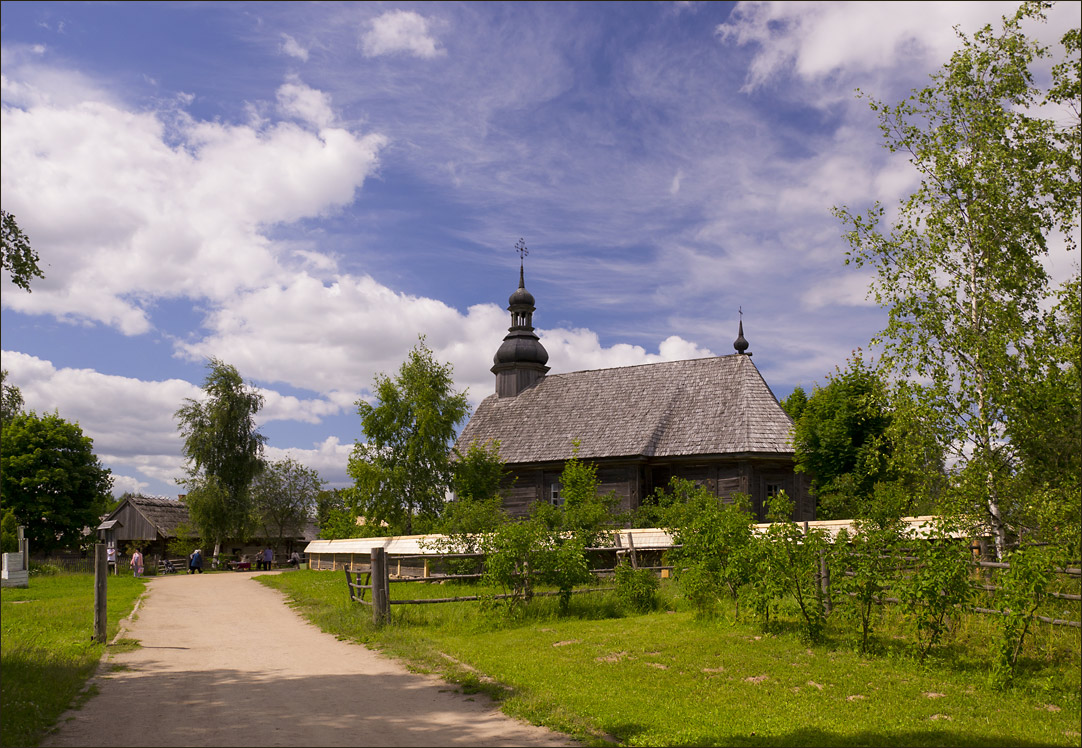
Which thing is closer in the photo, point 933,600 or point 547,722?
point 547,722

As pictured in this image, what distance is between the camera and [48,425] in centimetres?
4512

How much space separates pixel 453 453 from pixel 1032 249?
2188cm

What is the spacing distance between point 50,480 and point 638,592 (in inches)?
1554

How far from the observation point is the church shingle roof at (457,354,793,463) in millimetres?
30188

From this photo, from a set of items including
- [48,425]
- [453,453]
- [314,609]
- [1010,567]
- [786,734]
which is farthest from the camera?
[48,425]

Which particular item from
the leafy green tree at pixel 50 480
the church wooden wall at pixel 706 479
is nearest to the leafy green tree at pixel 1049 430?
the church wooden wall at pixel 706 479

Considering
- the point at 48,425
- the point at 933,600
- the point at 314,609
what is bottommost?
the point at 314,609

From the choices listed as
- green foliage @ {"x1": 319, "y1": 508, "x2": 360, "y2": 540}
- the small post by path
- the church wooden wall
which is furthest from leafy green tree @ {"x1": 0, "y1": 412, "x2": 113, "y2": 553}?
the small post by path

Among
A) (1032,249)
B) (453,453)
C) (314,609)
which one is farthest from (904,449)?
(453,453)

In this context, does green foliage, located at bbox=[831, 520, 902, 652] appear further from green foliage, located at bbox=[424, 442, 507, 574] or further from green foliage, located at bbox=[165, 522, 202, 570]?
green foliage, located at bbox=[165, 522, 202, 570]

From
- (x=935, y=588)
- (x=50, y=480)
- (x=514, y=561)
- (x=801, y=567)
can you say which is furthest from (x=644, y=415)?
(x=50, y=480)

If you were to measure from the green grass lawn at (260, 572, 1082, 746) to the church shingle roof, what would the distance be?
16.5 meters

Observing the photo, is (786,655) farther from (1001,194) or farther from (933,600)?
(1001,194)

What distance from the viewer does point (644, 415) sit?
32594 millimetres
